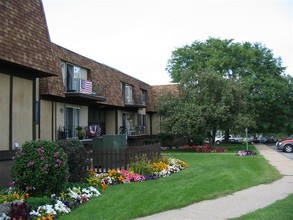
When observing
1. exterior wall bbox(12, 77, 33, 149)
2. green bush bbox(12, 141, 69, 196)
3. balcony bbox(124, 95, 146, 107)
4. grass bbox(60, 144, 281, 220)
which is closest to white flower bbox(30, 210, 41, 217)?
grass bbox(60, 144, 281, 220)

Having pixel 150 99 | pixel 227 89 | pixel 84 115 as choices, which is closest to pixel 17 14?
pixel 84 115

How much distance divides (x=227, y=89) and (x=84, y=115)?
13.4 metres

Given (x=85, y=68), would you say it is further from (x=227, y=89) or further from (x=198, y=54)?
(x=198, y=54)

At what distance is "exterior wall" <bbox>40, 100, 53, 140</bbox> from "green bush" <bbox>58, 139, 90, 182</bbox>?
848cm

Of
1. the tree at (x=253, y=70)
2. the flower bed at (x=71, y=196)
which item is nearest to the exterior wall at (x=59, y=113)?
the flower bed at (x=71, y=196)

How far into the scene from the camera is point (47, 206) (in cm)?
808

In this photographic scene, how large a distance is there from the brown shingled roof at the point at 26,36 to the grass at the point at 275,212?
8.01m

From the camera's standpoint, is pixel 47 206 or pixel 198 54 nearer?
pixel 47 206

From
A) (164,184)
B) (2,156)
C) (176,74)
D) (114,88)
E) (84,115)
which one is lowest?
(164,184)

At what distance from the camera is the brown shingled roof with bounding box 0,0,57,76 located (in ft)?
37.1

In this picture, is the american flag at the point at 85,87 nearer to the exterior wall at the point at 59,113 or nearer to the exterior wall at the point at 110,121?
the exterior wall at the point at 59,113

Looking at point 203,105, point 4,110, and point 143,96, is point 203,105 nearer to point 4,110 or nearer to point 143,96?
point 143,96

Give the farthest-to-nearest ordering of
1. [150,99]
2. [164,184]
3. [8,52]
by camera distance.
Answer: [150,99] < [164,184] < [8,52]

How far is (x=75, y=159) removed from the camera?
11.1m
